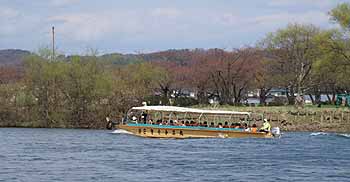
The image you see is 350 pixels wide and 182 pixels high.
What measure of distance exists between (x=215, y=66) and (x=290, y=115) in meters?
32.7

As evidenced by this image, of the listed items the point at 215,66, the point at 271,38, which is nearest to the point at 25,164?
the point at 271,38

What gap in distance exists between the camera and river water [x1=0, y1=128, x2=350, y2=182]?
37.9 metres

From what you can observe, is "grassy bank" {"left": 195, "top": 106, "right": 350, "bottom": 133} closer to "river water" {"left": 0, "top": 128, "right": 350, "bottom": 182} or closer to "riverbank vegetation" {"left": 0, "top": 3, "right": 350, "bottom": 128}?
"riverbank vegetation" {"left": 0, "top": 3, "right": 350, "bottom": 128}

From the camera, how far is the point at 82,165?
139 ft

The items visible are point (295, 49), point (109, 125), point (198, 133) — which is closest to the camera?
point (198, 133)

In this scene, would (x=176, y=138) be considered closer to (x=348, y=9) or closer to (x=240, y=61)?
(x=348, y=9)

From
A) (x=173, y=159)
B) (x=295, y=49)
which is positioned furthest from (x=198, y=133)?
(x=295, y=49)

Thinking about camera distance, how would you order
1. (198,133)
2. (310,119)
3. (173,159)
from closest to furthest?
(173,159), (198,133), (310,119)

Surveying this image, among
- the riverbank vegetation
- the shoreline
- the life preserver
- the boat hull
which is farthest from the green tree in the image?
the boat hull

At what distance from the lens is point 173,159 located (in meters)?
45.7

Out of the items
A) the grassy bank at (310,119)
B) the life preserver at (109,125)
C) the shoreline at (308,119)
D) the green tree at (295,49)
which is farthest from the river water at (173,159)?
the green tree at (295,49)

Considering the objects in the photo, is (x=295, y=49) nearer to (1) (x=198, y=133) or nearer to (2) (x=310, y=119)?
(2) (x=310, y=119)

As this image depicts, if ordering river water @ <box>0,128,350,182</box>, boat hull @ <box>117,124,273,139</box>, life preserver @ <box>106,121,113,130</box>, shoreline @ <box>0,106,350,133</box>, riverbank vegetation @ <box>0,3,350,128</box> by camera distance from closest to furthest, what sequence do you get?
river water @ <box>0,128,350,182</box> → boat hull @ <box>117,124,273,139</box> → shoreline @ <box>0,106,350,133</box> → life preserver @ <box>106,121,113,130</box> → riverbank vegetation @ <box>0,3,350,128</box>

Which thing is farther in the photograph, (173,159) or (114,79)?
(114,79)
